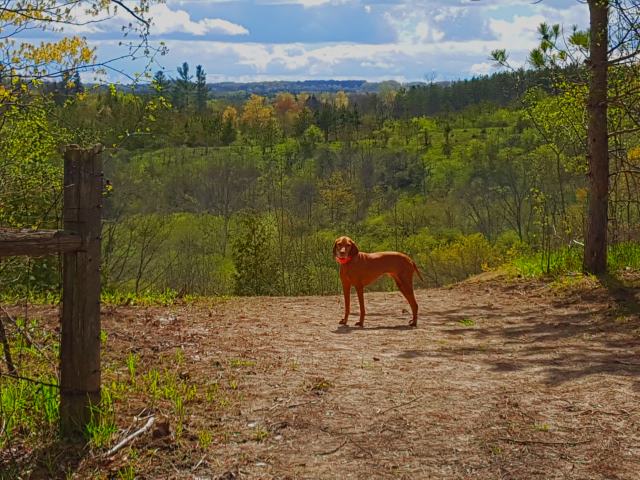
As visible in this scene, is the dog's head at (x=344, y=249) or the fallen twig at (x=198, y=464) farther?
the dog's head at (x=344, y=249)

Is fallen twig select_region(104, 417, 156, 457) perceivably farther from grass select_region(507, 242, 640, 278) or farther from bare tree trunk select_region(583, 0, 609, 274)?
grass select_region(507, 242, 640, 278)

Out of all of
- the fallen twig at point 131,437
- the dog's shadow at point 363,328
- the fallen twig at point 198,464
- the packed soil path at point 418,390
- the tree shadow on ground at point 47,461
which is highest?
the fallen twig at point 131,437

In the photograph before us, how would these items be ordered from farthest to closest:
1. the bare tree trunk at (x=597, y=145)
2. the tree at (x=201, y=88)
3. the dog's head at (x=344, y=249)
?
the tree at (x=201, y=88) → the bare tree trunk at (x=597, y=145) → the dog's head at (x=344, y=249)

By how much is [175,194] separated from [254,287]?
29043 millimetres

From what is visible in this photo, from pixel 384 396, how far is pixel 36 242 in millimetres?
2848

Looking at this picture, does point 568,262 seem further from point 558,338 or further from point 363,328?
point 363,328

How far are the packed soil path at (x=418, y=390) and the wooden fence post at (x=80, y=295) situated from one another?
0.68m

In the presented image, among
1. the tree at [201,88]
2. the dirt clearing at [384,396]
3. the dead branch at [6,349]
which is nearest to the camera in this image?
the dirt clearing at [384,396]

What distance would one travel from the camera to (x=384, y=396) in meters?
5.55

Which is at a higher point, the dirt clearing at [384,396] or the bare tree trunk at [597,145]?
the bare tree trunk at [597,145]

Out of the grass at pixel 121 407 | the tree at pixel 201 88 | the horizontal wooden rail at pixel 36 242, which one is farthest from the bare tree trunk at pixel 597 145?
the tree at pixel 201 88

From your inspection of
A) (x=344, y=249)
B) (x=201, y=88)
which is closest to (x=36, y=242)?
(x=344, y=249)

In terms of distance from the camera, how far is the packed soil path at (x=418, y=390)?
437 centimetres

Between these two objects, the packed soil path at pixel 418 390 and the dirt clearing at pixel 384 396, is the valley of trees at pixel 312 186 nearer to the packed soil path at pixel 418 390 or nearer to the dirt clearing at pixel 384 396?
the dirt clearing at pixel 384 396
